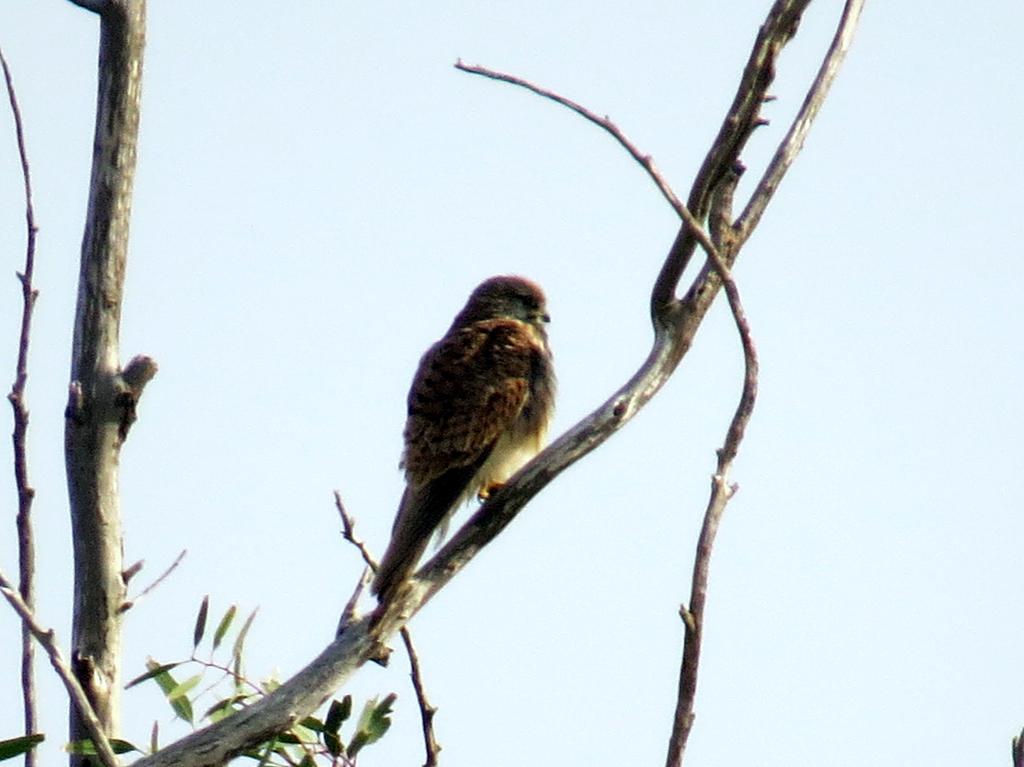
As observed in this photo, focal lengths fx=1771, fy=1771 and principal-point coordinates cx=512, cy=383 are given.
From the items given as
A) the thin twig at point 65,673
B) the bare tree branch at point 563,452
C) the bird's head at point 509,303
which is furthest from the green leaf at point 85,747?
the bird's head at point 509,303

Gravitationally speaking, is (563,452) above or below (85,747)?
above

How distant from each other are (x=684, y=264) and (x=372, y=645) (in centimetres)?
84

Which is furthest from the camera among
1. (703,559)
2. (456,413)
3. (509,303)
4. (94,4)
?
(509,303)

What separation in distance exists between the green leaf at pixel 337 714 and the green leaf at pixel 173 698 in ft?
1.32

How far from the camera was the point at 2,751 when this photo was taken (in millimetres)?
3037

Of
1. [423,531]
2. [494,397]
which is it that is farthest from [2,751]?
[494,397]

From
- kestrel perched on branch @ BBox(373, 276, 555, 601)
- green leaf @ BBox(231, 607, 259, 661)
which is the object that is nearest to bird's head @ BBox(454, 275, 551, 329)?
kestrel perched on branch @ BBox(373, 276, 555, 601)

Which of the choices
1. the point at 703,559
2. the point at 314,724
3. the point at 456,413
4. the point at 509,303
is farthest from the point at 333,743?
the point at 509,303

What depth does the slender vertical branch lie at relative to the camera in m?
3.10

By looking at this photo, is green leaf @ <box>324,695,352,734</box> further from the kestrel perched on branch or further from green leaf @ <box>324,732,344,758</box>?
the kestrel perched on branch

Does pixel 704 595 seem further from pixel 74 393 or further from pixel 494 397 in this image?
pixel 494 397

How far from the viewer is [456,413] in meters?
4.88

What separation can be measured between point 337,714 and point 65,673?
92cm

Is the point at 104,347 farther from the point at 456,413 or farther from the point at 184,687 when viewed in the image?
the point at 456,413
